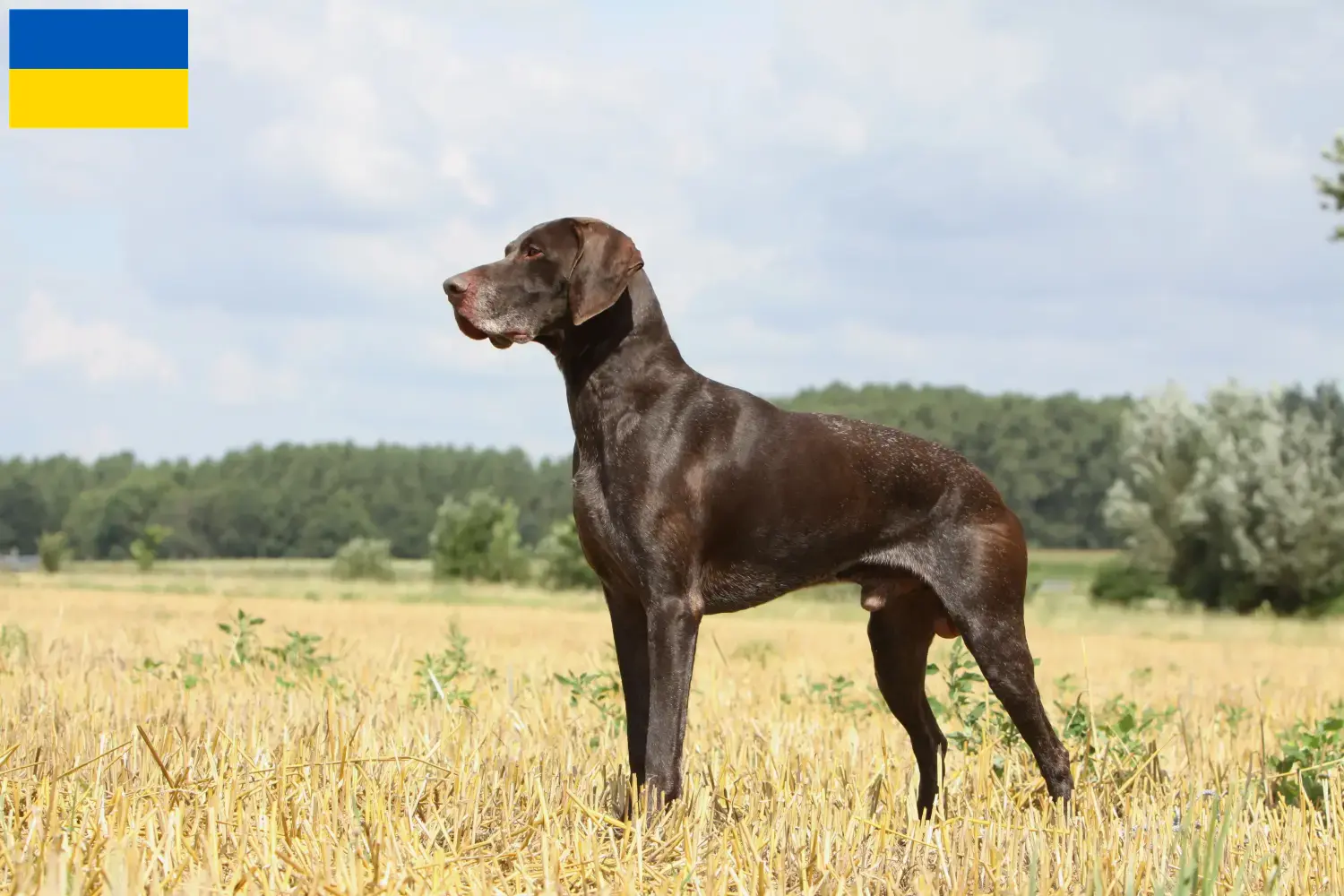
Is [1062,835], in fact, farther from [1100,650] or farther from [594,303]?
[1100,650]

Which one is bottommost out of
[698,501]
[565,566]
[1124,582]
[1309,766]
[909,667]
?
[1124,582]

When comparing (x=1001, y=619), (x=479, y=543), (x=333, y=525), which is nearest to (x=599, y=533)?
(x=1001, y=619)

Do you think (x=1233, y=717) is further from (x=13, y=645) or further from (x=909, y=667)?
(x=13, y=645)

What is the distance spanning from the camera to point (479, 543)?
6400cm

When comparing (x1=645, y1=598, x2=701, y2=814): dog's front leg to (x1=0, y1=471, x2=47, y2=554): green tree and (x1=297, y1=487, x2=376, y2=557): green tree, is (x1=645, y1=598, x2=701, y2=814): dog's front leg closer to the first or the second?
(x1=0, y1=471, x2=47, y2=554): green tree

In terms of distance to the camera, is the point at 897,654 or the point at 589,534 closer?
the point at 589,534

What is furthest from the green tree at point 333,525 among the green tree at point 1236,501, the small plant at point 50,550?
the green tree at point 1236,501

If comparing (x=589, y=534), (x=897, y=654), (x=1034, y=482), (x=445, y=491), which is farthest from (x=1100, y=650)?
(x=445, y=491)

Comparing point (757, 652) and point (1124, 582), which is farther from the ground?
point (757, 652)

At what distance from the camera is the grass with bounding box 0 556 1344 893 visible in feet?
13.7

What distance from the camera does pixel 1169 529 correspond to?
49.5 meters

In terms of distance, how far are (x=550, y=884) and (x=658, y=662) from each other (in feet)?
4.76

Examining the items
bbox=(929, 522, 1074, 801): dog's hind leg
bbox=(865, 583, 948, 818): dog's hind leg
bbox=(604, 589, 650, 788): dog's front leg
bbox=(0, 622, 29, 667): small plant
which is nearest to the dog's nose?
bbox=(604, 589, 650, 788): dog's front leg

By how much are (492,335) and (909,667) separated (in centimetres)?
259
